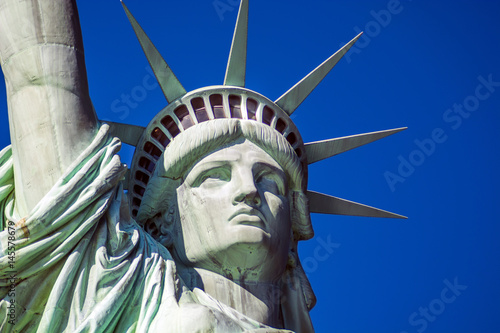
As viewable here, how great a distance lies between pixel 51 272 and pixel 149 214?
10.2ft

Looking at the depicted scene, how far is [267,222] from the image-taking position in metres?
16.5

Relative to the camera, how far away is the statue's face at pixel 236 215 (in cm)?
1627

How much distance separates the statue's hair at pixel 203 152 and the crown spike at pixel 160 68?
1066 millimetres

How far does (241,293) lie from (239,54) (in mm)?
4520

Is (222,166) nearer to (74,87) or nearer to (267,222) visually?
(267,222)

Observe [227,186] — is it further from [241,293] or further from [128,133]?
[128,133]

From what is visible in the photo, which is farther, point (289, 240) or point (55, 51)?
point (289, 240)

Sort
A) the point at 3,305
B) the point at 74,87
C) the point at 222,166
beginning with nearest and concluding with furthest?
the point at 3,305 < the point at 74,87 < the point at 222,166

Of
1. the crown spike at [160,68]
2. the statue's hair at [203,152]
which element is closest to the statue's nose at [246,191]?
the statue's hair at [203,152]

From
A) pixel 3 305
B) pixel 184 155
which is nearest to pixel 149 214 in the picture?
pixel 184 155

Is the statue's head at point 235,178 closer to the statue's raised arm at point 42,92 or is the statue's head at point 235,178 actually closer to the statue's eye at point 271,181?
the statue's eye at point 271,181

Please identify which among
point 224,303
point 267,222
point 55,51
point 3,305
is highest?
point 55,51

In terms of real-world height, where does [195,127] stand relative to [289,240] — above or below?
above

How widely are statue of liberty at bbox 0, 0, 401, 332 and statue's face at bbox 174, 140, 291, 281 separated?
23 millimetres
